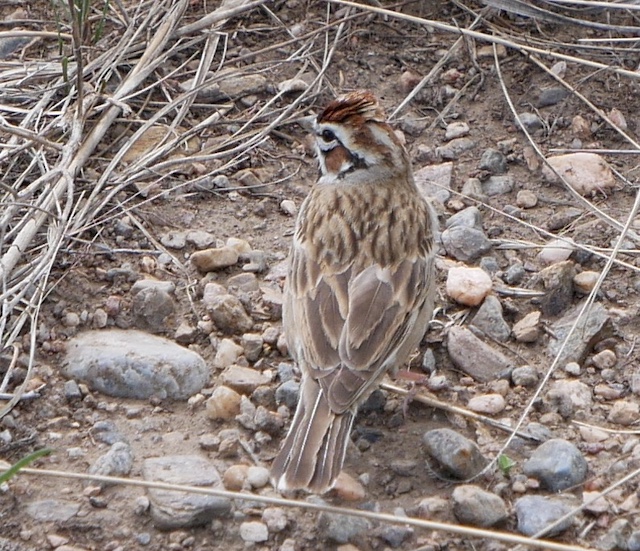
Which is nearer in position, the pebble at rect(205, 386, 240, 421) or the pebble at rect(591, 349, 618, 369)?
the pebble at rect(205, 386, 240, 421)

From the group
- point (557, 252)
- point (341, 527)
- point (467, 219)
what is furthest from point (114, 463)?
point (557, 252)

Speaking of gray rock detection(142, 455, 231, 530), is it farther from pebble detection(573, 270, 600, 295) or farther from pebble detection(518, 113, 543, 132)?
pebble detection(518, 113, 543, 132)

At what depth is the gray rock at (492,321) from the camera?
5594 mm

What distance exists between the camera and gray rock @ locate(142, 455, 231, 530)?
435 centimetres

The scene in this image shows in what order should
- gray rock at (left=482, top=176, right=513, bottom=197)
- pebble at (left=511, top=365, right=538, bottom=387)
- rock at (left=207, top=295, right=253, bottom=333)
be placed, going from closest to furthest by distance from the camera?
pebble at (left=511, top=365, right=538, bottom=387)
rock at (left=207, top=295, right=253, bottom=333)
gray rock at (left=482, top=176, right=513, bottom=197)

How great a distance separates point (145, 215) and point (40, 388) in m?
1.47

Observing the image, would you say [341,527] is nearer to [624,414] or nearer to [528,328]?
[624,414]

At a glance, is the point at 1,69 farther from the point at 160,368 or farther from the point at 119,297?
the point at 160,368

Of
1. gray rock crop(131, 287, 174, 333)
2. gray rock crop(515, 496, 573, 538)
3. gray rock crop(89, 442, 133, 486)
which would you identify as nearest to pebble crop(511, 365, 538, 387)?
gray rock crop(515, 496, 573, 538)

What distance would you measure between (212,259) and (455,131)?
183 cm

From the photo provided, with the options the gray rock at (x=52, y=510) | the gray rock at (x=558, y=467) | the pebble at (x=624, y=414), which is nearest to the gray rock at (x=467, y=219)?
the pebble at (x=624, y=414)

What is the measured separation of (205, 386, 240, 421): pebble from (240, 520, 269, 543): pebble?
0.71 m

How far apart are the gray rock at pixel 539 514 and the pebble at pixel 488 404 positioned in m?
0.65

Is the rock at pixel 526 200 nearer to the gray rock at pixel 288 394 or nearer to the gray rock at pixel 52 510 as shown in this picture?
the gray rock at pixel 288 394
